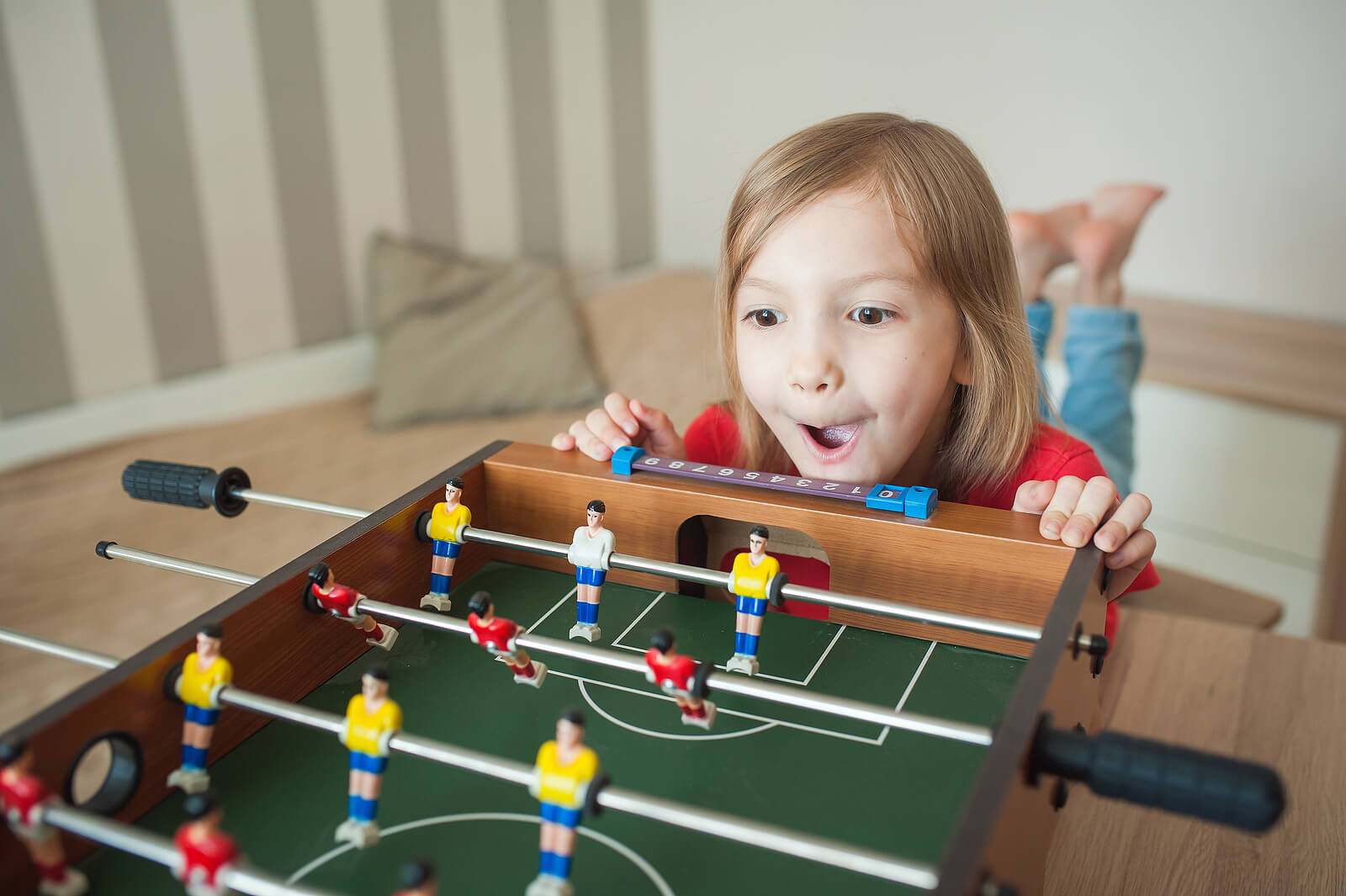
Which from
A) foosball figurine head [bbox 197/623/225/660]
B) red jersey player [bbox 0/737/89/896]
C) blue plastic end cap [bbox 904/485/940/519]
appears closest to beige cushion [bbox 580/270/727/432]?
blue plastic end cap [bbox 904/485/940/519]

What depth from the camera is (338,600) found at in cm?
75

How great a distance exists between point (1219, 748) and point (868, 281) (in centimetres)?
59

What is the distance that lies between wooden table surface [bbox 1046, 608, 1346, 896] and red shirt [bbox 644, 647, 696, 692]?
1.31 ft

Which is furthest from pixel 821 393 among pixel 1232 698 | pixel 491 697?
pixel 1232 698

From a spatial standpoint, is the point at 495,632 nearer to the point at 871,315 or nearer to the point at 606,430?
the point at 606,430

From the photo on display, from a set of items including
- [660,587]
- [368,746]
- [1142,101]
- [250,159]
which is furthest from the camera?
[1142,101]

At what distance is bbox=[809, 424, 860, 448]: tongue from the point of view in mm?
1087

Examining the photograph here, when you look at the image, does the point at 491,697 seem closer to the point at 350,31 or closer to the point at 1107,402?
the point at 1107,402

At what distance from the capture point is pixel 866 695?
77 centimetres

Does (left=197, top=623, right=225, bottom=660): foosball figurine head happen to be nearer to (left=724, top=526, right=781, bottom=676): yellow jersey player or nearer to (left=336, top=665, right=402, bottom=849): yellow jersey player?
(left=336, top=665, right=402, bottom=849): yellow jersey player

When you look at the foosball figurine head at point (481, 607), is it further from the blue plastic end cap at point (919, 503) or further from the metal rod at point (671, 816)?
the blue plastic end cap at point (919, 503)

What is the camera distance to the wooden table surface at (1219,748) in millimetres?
841

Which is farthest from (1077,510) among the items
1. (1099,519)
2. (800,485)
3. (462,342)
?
(462,342)

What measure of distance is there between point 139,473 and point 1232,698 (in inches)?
45.4
